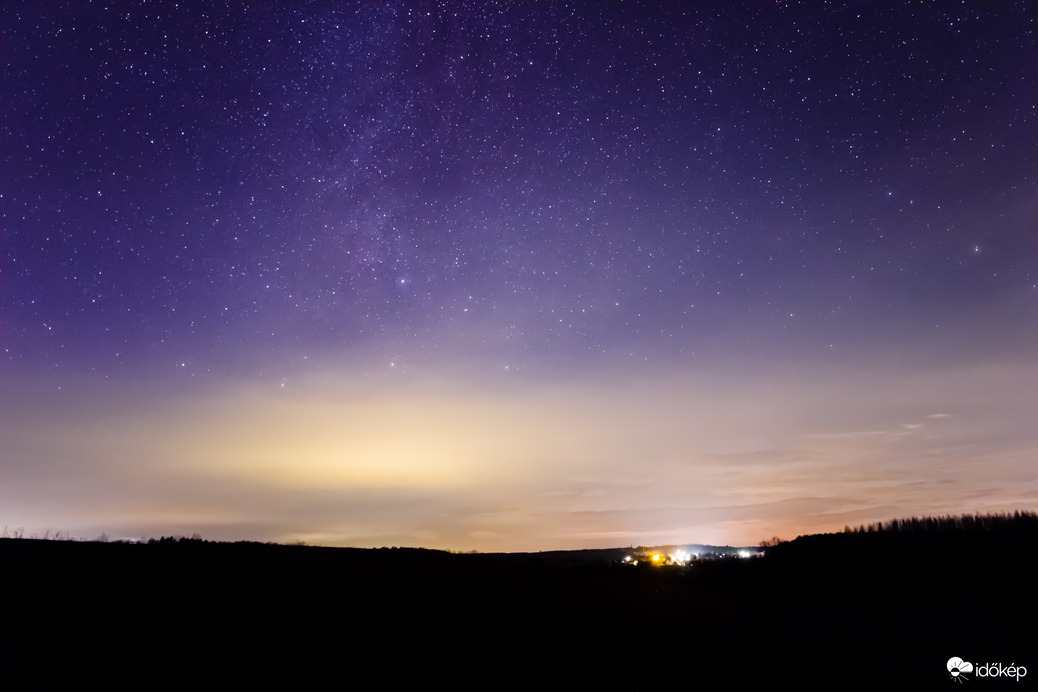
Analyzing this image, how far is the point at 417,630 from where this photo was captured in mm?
10477

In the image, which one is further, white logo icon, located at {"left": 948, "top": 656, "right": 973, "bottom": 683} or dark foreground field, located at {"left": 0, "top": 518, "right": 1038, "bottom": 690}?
white logo icon, located at {"left": 948, "top": 656, "right": 973, "bottom": 683}

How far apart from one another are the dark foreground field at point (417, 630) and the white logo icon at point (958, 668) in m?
0.20

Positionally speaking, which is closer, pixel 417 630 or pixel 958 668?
pixel 958 668

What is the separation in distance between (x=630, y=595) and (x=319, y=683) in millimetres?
11059

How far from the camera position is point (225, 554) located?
49.9 feet

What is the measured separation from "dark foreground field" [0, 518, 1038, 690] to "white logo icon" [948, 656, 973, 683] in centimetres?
20

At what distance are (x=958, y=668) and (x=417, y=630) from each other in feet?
28.7

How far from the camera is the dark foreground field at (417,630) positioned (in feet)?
27.2

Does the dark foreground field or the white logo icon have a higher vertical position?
the dark foreground field

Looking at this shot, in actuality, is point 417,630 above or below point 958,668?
above

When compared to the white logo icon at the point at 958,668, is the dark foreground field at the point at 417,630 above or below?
above

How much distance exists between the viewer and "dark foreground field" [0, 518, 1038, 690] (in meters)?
8.28

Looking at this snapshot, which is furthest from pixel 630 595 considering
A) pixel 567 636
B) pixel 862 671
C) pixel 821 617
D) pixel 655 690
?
pixel 655 690

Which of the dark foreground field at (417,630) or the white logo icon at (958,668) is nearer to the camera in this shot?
the dark foreground field at (417,630)
